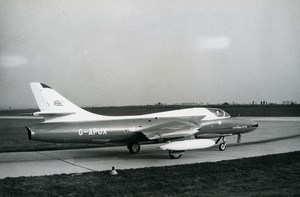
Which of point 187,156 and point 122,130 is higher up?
point 122,130

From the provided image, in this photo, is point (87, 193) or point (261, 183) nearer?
point (87, 193)

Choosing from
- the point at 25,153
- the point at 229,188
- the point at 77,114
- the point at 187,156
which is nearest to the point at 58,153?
the point at 25,153

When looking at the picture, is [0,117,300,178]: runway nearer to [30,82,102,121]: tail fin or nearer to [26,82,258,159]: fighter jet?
[26,82,258,159]: fighter jet

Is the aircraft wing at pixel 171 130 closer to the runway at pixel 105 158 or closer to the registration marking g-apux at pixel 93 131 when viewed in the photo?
the runway at pixel 105 158

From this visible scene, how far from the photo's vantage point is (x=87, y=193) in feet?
28.0

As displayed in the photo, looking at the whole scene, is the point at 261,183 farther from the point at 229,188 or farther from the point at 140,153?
the point at 140,153

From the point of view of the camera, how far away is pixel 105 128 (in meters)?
14.5

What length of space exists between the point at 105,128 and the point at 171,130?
2683mm

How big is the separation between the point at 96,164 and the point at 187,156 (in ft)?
13.2

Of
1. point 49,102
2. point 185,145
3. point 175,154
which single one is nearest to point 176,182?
point 185,145

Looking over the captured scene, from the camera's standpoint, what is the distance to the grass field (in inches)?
337

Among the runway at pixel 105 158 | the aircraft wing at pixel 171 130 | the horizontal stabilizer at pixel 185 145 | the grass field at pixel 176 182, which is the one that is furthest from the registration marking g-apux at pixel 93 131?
the grass field at pixel 176 182

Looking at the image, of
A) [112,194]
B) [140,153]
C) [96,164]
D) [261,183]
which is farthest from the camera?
[140,153]

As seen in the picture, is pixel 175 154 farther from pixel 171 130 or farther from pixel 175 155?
pixel 171 130
